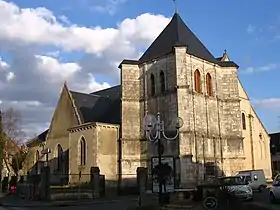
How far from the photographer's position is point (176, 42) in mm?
39781

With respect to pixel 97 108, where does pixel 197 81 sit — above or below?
above

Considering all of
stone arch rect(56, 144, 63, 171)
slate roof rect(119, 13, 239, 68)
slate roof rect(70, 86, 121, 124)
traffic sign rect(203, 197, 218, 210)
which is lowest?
traffic sign rect(203, 197, 218, 210)

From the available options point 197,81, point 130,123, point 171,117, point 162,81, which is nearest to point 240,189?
point 171,117

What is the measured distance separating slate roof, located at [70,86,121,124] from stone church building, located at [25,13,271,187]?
0.15 metres

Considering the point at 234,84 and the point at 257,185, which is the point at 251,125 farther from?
the point at 257,185

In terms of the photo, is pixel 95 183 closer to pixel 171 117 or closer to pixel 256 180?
pixel 171 117

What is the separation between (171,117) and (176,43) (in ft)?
23.3

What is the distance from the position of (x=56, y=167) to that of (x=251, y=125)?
22665 millimetres

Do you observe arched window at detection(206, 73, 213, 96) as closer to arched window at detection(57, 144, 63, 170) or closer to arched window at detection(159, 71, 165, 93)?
arched window at detection(159, 71, 165, 93)

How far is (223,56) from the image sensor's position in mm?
48906

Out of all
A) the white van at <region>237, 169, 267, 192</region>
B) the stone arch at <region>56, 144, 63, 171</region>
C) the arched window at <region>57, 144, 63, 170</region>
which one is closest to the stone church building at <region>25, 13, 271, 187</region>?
the stone arch at <region>56, 144, 63, 171</region>

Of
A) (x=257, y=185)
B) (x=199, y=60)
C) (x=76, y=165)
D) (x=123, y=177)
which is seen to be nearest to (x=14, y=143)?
(x=76, y=165)

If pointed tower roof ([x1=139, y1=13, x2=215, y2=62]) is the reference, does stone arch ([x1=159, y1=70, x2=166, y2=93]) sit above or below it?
below

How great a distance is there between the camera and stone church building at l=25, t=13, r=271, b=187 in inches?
1475
